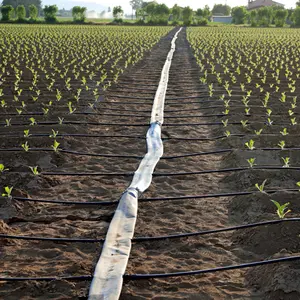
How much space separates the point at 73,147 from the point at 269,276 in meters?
3.66

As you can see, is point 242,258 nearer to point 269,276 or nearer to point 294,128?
point 269,276

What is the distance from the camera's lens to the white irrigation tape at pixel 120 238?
3.03 m

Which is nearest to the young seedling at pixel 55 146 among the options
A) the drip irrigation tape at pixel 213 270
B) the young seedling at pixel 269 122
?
the drip irrigation tape at pixel 213 270

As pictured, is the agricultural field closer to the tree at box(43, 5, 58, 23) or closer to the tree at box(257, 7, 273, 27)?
the tree at box(43, 5, 58, 23)

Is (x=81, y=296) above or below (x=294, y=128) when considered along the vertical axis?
below

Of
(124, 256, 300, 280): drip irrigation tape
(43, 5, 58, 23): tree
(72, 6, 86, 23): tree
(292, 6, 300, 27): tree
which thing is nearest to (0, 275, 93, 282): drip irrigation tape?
(124, 256, 300, 280): drip irrigation tape

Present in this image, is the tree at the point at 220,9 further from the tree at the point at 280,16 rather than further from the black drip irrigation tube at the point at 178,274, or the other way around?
the black drip irrigation tube at the point at 178,274

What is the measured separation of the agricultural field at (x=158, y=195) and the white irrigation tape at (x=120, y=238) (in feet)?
0.27

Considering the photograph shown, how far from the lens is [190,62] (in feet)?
51.7

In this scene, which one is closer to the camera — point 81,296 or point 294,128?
point 81,296

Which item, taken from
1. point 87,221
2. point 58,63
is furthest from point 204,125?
point 58,63

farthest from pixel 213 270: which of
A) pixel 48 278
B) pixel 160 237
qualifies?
pixel 48 278

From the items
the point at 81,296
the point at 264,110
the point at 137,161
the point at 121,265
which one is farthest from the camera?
the point at 264,110

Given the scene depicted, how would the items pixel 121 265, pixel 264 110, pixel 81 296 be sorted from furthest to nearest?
pixel 264 110, pixel 121 265, pixel 81 296
